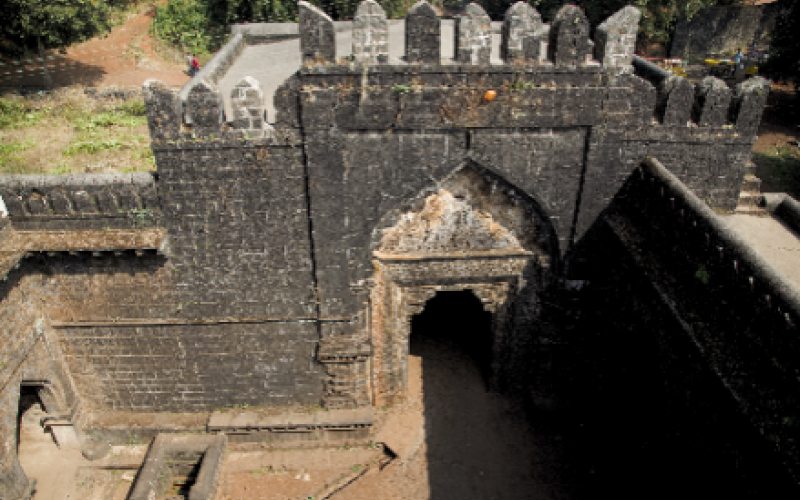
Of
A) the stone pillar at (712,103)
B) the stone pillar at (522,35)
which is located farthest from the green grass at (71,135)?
the stone pillar at (712,103)

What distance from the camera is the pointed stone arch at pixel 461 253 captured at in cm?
816

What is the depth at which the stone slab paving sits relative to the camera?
7449 millimetres

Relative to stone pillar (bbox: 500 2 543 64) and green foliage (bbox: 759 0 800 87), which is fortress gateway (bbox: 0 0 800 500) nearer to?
stone pillar (bbox: 500 2 543 64)

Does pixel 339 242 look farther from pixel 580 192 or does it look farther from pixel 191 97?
pixel 580 192

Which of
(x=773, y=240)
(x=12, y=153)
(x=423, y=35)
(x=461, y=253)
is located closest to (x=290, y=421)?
(x=461, y=253)

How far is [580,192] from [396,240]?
2.82 meters

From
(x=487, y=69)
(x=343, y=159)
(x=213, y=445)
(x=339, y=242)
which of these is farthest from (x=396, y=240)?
(x=213, y=445)

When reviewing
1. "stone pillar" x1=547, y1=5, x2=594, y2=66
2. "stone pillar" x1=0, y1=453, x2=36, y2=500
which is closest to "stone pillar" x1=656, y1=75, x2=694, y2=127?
"stone pillar" x1=547, y1=5, x2=594, y2=66

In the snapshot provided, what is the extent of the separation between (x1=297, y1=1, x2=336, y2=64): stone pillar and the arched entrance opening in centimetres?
550

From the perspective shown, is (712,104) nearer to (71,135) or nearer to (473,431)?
(473,431)

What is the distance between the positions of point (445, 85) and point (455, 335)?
6.41 metres

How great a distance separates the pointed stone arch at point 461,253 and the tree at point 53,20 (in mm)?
17340

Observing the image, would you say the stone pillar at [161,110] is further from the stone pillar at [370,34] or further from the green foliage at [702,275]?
the green foliage at [702,275]

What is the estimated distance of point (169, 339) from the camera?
8.81m
